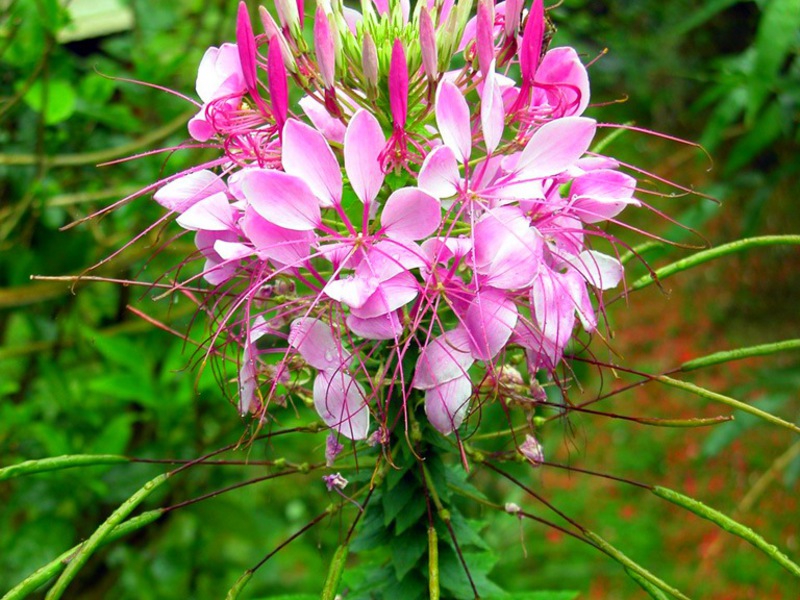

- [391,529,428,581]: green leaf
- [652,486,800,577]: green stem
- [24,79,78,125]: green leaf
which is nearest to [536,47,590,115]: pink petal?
[652,486,800,577]: green stem

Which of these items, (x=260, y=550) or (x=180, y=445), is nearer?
(x=180, y=445)

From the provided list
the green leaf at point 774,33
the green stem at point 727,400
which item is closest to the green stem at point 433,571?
the green stem at point 727,400

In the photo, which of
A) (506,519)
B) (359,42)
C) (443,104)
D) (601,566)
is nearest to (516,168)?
(443,104)

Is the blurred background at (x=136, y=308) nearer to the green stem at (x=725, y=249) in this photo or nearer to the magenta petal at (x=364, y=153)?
the green stem at (x=725, y=249)

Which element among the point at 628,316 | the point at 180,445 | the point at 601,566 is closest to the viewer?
the point at 180,445

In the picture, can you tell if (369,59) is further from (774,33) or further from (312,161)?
(774,33)

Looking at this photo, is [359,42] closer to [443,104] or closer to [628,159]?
[443,104]

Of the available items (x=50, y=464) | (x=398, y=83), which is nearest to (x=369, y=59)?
(x=398, y=83)
